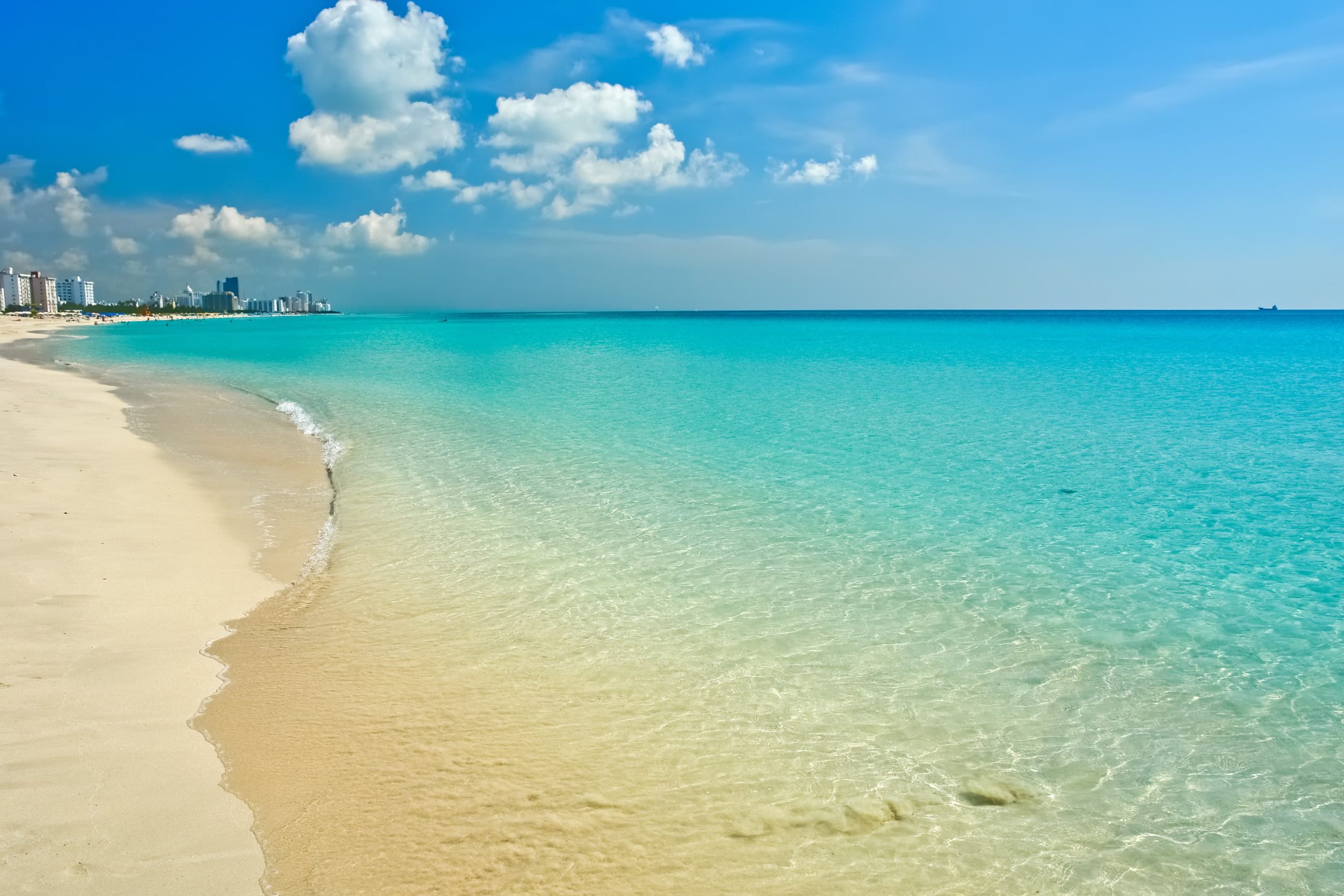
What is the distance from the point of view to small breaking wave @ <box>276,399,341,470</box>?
786 inches

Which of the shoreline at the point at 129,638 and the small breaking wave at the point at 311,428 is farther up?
the small breaking wave at the point at 311,428

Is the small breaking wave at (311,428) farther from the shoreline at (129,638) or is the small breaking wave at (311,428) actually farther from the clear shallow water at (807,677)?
the clear shallow water at (807,677)

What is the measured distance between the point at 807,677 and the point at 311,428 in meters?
21.1

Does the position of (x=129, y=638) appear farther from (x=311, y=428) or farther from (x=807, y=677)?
(x=311, y=428)

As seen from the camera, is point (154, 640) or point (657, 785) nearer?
point (657, 785)

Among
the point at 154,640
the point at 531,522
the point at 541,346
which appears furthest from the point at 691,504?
the point at 541,346

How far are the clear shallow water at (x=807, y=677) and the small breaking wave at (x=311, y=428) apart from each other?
87 cm

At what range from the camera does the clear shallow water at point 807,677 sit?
5.32 meters

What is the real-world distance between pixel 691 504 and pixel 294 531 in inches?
261

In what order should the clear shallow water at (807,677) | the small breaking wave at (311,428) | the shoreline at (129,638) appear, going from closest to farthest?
the shoreline at (129,638)
the clear shallow water at (807,677)
the small breaking wave at (311,428)

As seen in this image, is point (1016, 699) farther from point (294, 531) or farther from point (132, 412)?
point (132, 412)

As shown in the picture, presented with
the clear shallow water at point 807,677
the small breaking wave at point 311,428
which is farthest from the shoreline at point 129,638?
the small breaking wave at point 311,428

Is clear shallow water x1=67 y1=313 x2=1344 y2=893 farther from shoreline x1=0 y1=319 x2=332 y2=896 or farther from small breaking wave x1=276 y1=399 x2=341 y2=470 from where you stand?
small breaking wave x1=276 y1=399 x2=341 y2=470

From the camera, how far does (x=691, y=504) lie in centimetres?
1452
